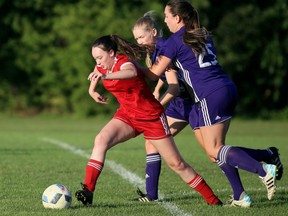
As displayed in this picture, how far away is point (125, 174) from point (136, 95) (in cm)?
336

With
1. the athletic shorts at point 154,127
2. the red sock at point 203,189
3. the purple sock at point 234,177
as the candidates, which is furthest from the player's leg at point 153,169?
the purple sock at point 234,177

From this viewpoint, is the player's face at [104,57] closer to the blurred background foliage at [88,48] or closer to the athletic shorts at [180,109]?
the athletic shorts at [180,109]

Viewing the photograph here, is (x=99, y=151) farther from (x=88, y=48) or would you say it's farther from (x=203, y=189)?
(x=88, y=48)

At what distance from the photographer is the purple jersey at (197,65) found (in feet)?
23.3

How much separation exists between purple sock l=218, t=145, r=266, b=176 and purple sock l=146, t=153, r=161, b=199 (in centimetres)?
97

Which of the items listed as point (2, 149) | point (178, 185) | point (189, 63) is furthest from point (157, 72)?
point (2, 149)

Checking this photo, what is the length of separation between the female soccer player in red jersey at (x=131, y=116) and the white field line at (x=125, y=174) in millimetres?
356

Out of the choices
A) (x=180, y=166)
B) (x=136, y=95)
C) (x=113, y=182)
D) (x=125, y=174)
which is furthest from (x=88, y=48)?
(x=180, y=166)

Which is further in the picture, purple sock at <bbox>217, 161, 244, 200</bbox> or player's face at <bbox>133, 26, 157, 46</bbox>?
player's face at <bbox>133, 26, 157, 46</bbox>

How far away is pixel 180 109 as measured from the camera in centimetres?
807

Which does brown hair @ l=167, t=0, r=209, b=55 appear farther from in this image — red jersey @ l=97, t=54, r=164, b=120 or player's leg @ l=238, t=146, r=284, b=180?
player's leg @ l=238, t=146, r=284, b=180

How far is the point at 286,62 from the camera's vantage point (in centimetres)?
3281

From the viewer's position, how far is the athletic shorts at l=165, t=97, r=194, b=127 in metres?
7.99

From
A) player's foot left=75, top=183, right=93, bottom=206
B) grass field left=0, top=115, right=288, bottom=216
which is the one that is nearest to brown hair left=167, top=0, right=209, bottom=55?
grass field left=0, top=115, right=288, bottom=216
